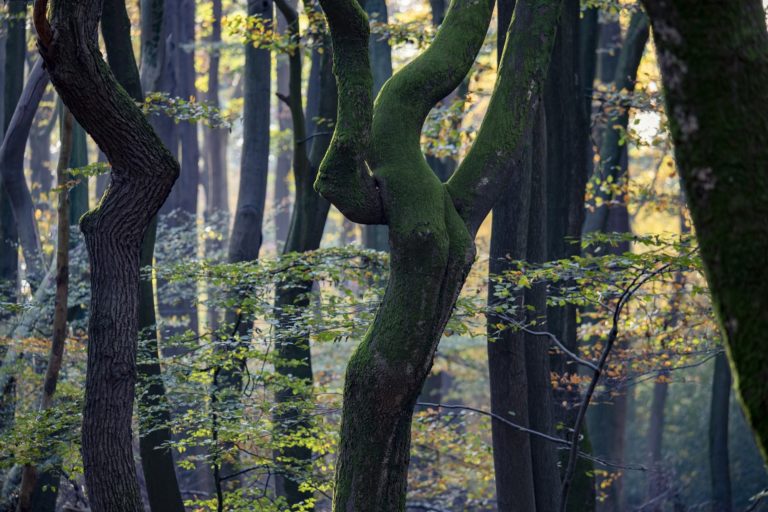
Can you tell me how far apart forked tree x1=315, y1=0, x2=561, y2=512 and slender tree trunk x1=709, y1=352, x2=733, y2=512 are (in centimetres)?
1035

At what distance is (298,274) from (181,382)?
5.22 feet

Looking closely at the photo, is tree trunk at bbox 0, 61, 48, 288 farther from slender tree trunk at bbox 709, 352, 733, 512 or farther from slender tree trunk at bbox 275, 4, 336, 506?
slender tree trunk at bbox 709, 352, 733, 512

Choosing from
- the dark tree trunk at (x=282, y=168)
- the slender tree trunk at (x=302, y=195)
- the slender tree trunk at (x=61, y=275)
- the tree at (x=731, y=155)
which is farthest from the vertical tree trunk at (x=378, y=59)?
the dark tree trunk at (x=282, y=168)

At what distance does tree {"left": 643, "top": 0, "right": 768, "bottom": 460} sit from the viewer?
2.52m

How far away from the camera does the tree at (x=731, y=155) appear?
8.26ft

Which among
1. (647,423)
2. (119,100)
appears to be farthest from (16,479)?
(647,423)

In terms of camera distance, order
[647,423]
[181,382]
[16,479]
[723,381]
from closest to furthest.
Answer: [181,382] < [16,479] < [723,381] < [647,423]

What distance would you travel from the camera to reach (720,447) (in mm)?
15203

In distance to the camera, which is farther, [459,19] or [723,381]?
[723,381]

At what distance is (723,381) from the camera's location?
1505cm

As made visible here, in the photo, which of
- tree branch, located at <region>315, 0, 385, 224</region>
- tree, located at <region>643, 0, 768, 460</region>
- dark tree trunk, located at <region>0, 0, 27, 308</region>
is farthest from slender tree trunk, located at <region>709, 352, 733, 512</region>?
tree, located at <region>643, 0, 768, 460</region>

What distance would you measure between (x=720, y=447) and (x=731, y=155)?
1409 cm

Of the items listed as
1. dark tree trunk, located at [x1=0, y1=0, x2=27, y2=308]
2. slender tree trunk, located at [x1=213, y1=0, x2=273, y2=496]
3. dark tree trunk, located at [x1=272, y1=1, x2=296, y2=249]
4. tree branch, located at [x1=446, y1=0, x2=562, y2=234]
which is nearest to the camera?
tree branch, located at [x1=446, y1=0, x2=562, y2=234]

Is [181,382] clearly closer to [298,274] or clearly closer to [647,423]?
[298,274]
